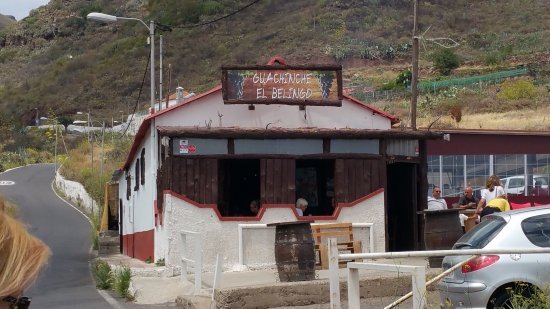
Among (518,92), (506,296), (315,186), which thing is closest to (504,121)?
(518,92)

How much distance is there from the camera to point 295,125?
18.9m

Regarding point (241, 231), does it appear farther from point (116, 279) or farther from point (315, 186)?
point (315, 186)

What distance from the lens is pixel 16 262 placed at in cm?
279

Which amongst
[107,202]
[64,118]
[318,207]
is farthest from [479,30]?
[318,207]

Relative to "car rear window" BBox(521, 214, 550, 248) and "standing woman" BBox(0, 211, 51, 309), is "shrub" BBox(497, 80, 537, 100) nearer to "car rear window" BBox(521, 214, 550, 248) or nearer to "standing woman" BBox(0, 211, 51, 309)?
"car rear window" BBox(521, 214, 550, 248)

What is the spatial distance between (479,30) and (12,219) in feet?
317

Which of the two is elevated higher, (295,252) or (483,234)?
(483,234)

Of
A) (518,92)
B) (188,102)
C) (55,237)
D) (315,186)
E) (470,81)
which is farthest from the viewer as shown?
(470,81)

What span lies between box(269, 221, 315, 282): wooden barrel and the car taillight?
387 centimetres

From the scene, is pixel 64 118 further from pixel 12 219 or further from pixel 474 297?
pixel 12 219

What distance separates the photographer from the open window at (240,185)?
67.3 feet

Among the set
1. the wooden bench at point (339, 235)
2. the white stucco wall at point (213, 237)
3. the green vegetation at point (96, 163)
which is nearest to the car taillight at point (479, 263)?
the wooden bench at point (339, 235)

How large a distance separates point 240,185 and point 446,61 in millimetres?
56671

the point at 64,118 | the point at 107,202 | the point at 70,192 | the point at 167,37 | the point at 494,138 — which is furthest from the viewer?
the point at 167,37
